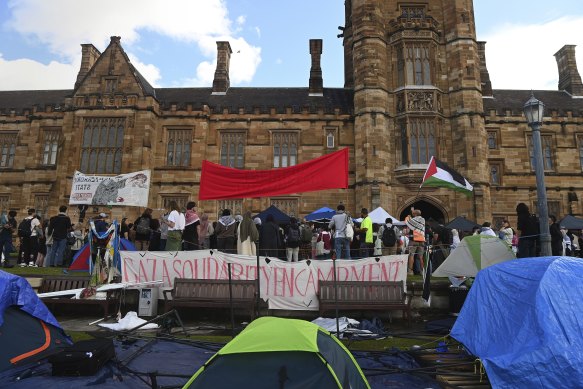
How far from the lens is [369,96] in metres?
22.6

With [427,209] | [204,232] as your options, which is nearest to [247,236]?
[204,232]

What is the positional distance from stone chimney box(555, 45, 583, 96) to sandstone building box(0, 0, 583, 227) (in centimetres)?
450

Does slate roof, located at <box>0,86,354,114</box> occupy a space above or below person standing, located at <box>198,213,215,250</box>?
above

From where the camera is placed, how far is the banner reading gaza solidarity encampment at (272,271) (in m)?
9.05

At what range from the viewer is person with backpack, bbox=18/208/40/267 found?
508 inches

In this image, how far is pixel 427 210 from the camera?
943 inches

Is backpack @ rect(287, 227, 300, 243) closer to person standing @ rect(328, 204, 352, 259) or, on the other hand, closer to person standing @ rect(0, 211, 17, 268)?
person standing @ rect(328, 204, 352, 259)

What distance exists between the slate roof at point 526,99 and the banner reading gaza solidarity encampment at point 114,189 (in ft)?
72.6

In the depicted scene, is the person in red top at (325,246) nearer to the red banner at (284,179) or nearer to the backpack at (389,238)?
the backpack at (389,238)

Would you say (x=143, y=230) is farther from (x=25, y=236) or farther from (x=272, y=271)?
(x=25, y=236)

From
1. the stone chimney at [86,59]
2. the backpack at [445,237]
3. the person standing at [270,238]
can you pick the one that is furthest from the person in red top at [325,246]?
the stone chimney at [86,59]

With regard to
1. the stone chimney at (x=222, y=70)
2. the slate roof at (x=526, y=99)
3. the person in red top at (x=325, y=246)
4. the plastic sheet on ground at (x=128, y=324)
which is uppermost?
the stone chimney at (x=222, y=70)

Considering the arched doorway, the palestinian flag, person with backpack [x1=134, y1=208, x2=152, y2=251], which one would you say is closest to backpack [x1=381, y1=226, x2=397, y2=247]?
the palestinian flag

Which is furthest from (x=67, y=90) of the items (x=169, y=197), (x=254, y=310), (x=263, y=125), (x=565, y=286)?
(x=565, y=286)
